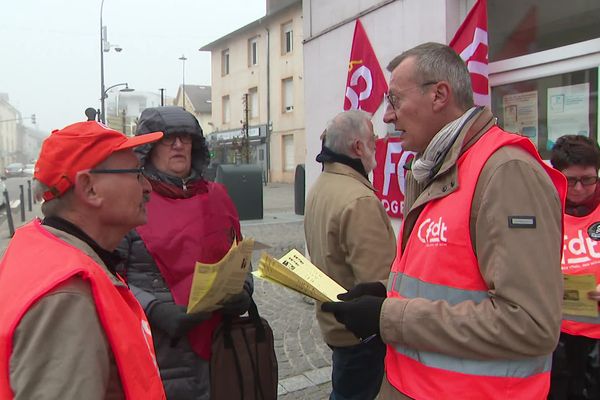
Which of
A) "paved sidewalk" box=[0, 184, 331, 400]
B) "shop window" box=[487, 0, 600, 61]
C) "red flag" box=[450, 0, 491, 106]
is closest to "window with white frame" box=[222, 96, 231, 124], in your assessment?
"paved sidewalk" box=[0, 184, 331, 400]

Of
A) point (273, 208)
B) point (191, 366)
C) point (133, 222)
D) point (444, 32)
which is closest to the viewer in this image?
point (133, 222)

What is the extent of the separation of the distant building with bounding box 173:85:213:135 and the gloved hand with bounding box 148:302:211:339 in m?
46.0

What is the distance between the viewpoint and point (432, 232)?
154cm

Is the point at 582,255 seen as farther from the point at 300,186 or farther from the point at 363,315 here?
the point at 300,186

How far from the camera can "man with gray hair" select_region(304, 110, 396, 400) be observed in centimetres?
257

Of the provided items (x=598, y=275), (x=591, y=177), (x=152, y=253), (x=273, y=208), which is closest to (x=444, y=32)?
(x=591, y=177)

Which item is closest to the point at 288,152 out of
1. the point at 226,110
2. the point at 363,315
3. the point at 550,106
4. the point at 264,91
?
the point at 264,91

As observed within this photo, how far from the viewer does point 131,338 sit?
125 cm

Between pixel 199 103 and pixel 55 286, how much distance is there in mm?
51620

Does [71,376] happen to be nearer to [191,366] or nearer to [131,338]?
[131,338]

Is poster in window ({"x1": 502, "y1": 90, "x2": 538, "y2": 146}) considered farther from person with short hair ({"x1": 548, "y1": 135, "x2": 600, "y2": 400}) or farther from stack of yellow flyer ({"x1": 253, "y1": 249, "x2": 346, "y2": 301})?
stack of yellow flyer ({"x1": 253, "y1": 249, "x2": 346, "y2": 301})

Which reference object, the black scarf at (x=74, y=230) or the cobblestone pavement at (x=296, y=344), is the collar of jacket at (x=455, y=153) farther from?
the cobblestone pavement at (x=296, y=344)

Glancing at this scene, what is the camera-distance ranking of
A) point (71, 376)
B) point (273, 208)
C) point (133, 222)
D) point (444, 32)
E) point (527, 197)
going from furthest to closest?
point (273, 208)
point (444, 32)
point (133, 222)
point (527, 197)
point (71, 376)

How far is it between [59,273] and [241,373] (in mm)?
1421
